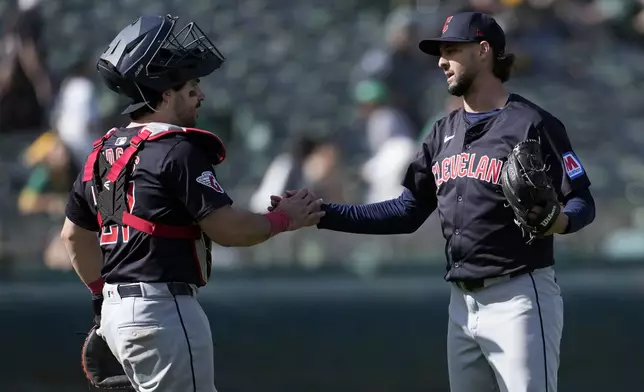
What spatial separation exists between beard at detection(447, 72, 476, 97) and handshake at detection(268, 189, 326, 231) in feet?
2.16

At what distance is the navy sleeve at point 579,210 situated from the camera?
3773 mm

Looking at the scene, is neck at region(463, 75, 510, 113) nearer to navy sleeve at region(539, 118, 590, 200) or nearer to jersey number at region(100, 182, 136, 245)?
navy sleeve at region(539, 118, 590, 200)

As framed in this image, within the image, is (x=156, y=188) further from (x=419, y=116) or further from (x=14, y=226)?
(x=419, y=116)

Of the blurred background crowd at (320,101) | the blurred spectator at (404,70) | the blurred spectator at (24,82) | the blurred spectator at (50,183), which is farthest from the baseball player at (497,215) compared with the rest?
the blurred spectator at (24,82)

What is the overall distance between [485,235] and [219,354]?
7.36ft

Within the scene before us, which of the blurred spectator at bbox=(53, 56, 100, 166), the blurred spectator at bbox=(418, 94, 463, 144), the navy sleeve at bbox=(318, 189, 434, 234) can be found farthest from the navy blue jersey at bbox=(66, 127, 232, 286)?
the blurred spectator at bbox=(418, 94, 463, 144)

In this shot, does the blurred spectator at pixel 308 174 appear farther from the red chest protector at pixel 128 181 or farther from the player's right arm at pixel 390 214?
the red chest protector at pixel 128 181

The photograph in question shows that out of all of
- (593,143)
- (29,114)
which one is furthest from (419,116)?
(29,114)

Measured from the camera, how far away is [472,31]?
3971mm

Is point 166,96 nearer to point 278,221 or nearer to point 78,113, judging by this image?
point 278,221

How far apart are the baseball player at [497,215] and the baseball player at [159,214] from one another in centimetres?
57

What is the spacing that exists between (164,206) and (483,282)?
1.16m

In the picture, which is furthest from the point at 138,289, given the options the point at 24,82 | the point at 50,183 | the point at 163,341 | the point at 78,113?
the point at 24,82

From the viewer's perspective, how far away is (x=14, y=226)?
25.4 ft
